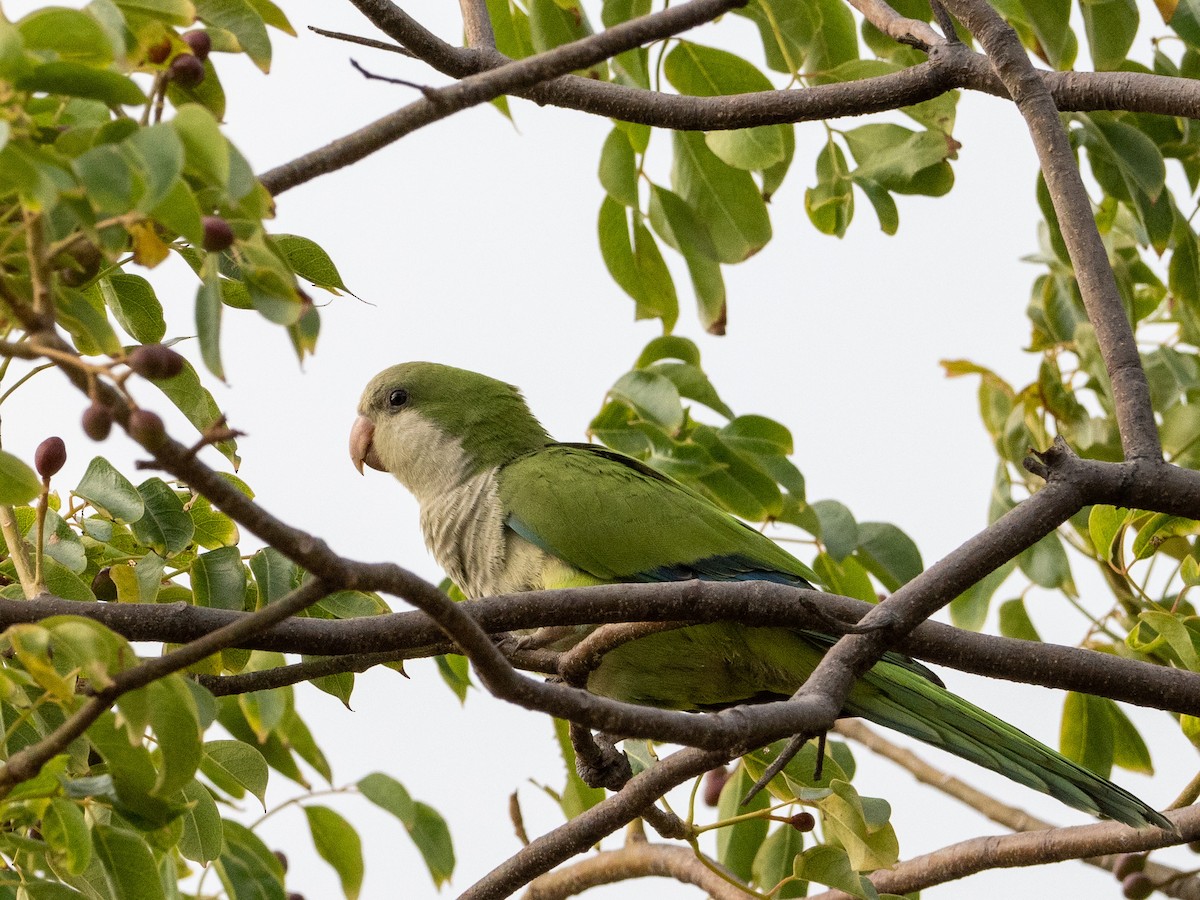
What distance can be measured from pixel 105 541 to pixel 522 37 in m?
1.49

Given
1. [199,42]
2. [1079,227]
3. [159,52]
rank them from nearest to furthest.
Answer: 1. [159,52]
2. [199,42]
3. [1079,227]

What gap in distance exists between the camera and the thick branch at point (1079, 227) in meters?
1.92

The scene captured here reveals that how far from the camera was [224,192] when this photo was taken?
3.75 feet

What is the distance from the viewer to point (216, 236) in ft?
3.88

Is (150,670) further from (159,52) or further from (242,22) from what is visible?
(242,22)

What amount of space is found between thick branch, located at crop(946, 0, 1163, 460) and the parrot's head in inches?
68.2

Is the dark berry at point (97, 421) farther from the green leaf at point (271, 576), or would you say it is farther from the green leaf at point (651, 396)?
the green leaf at point (651, 396)

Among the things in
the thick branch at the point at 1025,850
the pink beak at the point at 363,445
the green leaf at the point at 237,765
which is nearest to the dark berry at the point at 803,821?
the thick branch at the point at 1025,850

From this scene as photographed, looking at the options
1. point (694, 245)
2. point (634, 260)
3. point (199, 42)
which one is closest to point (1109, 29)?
point (694, 245)

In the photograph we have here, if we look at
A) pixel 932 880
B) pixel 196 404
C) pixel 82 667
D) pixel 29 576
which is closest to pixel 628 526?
pixel 932 880

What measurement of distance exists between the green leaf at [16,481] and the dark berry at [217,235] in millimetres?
383

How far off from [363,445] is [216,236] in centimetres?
266

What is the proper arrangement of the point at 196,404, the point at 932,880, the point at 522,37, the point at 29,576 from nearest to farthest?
the point at 29,576, the point at 196,404, the point at 932,880, the point at 522,37

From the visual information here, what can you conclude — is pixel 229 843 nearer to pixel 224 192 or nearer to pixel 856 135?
pixel 224 192
